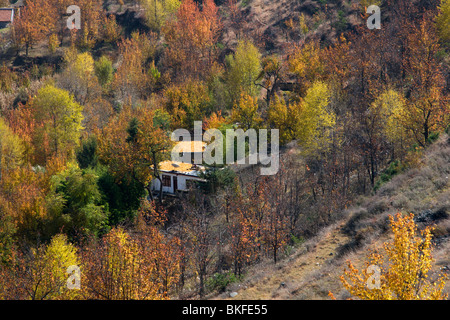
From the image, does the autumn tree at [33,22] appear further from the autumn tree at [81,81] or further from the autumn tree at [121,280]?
the autumn tree at [121,280]

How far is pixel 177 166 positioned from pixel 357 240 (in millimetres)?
25313

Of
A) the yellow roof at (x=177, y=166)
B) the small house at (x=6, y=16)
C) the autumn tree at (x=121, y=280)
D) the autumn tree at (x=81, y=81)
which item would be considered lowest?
the yellow roof at (x=177, y=166)

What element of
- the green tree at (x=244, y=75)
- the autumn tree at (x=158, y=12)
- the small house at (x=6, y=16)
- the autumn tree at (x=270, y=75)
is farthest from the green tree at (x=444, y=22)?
the small house at (x=6, y=16)

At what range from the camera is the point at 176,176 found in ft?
146

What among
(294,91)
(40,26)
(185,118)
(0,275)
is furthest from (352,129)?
(40,26)

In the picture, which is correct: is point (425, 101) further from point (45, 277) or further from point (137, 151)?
point (45, 277)

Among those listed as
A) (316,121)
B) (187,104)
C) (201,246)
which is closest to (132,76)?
(187,104)

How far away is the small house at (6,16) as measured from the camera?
8450 centimetres

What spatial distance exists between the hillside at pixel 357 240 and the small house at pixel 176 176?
1830cm

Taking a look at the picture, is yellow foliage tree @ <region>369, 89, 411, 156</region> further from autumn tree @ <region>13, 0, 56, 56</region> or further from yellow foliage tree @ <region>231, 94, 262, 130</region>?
autumn tree @ <region>13, 0, 56, 56</region>

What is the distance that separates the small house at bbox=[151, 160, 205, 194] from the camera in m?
43.5

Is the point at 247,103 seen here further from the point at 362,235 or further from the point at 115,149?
the point at 362,235

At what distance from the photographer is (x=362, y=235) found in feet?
78.1

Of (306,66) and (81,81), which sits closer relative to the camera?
(306,66)
